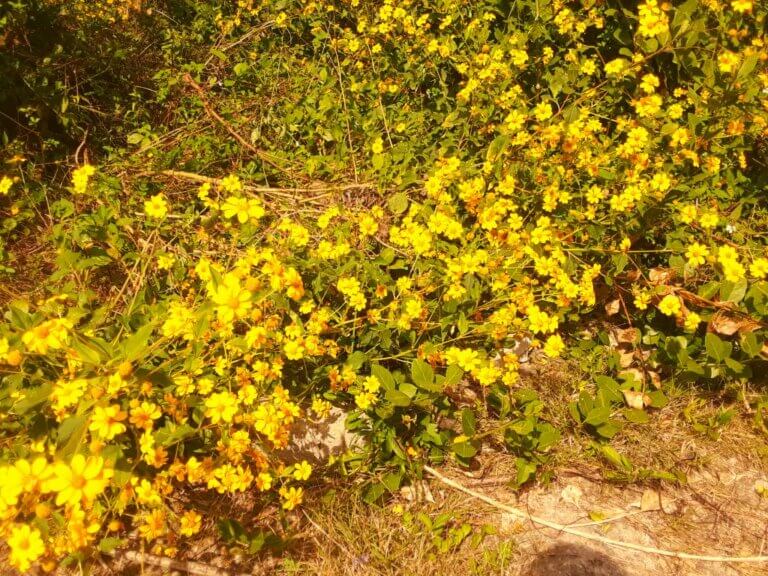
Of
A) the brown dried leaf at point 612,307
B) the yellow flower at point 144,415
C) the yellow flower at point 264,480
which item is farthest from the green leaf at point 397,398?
the brown dried leaf at point 612,307

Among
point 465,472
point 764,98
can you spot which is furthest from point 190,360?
point 764,98

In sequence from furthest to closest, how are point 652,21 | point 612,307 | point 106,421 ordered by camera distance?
point 612,307 < point 652,21 < point 106,421

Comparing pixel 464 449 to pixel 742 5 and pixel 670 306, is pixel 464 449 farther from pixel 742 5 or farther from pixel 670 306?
pixel 742 5

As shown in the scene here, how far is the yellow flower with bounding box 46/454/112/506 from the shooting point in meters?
1.22

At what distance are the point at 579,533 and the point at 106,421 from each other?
5.47 feet

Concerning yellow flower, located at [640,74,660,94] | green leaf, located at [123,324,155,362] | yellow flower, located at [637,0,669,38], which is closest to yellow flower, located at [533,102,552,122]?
yellow flower, located at [640,74,660,94]

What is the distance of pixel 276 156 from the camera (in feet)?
9.80

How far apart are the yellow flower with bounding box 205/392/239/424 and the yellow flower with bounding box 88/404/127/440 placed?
254 mm

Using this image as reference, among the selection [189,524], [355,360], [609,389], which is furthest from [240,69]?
[609,389]

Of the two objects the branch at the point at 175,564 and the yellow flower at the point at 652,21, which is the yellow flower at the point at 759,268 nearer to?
the yellow flower at the point at 652,21

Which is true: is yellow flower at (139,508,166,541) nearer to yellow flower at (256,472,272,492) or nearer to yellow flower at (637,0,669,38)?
yellow flower at (256,472,272,492)

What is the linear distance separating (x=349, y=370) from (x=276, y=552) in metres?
0.70

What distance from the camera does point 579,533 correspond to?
1.94 meters

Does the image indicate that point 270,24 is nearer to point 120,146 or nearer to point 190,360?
point 120,146
